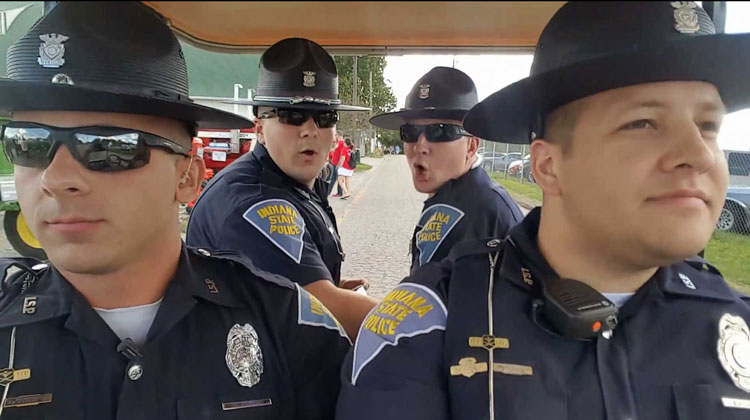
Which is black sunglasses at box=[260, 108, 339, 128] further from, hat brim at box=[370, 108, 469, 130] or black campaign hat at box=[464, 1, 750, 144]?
black campaign hat at box=[464, 1, 750, 144]

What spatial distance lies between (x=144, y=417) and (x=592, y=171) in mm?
1240

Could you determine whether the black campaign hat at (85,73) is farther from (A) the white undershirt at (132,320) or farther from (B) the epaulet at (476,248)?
(B) the epaulet at (476,248)

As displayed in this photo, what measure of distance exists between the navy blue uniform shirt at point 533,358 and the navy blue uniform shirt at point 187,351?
243mm

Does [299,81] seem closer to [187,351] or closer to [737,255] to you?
[187,351]

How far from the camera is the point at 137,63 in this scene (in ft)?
4.62

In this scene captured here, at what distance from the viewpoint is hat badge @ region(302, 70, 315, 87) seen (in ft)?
8.71

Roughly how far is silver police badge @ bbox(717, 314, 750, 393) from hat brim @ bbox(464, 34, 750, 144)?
57cm

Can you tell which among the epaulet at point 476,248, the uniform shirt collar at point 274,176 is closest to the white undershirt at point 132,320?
the epaulet at point 476,248

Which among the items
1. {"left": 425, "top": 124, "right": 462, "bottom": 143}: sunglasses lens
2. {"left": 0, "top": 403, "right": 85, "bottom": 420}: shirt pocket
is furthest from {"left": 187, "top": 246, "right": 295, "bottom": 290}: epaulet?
{"left": 425, "top": 124, "right": 462, "bottom": 143}: sunglasses lens

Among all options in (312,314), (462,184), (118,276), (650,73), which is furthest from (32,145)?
(462,184)

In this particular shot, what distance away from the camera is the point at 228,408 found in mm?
1518

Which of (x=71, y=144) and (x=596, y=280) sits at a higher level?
(x=71, y=144)

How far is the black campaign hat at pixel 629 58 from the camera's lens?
3.34 ft

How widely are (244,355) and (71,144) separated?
0.72 metres
